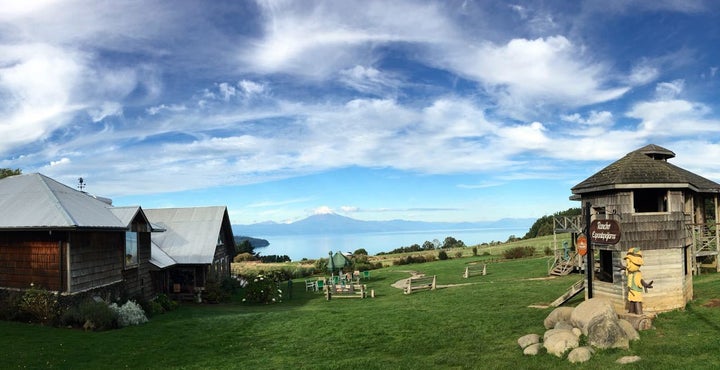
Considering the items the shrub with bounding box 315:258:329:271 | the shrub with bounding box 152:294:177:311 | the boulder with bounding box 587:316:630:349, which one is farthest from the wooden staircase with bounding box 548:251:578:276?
the shrub with bounding box 315:258:329:271

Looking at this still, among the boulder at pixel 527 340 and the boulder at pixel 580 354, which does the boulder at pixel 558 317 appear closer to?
the boulder at pixel 527 340

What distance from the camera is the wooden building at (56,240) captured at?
20.2 metres

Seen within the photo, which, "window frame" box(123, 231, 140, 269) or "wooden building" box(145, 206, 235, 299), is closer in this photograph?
"window frame" box(123, 231, 140, 269)

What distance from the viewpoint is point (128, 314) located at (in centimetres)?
2102

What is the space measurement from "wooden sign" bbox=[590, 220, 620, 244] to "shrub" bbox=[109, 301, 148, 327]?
19.0m

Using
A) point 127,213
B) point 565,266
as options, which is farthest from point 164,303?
point 565,266

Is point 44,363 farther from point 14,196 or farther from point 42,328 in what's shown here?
point 14,196

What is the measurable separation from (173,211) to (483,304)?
24.8 m

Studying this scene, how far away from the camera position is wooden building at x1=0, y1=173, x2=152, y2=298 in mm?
20156

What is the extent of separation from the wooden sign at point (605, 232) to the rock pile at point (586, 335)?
319 cm

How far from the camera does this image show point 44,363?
1366 centimetres

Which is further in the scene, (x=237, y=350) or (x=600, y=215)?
(x=600, y=215)

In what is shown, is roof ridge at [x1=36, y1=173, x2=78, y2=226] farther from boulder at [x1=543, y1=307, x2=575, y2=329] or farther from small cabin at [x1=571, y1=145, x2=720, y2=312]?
small cabin at [x1=571, y1=145, x2=720, y2=312]

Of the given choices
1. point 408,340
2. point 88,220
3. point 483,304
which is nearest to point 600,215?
point 483,304
